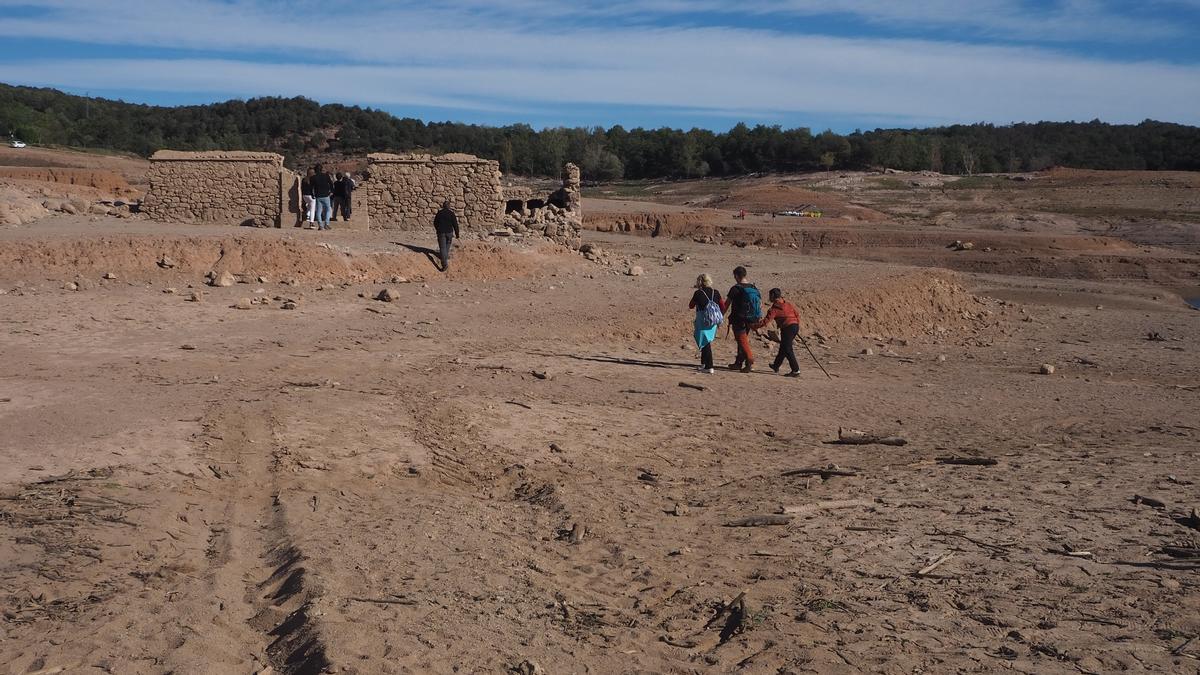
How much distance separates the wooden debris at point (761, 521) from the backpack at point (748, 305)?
18.7ft

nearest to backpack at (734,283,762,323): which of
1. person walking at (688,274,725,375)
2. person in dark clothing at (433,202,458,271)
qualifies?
person walking at (688,274,725,375)

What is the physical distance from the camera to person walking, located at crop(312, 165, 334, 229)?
20016 mm

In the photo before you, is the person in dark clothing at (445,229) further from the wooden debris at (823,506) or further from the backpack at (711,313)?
the wooden debris at (823,506)

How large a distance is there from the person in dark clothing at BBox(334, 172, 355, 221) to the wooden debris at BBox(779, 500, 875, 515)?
1464cm

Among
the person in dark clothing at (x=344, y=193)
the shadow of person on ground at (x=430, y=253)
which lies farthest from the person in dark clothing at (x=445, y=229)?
the person in dark clothing at (x=344, y=193)

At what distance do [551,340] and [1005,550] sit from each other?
8908 millimetres

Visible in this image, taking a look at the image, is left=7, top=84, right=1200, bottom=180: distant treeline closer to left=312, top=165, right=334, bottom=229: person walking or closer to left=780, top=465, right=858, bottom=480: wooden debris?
left=312, top=165, right=334, bottom=229: person walking

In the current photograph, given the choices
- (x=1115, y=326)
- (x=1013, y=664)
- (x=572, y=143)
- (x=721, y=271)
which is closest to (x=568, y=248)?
(x=721, y=271)

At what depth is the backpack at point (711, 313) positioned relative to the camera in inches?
517

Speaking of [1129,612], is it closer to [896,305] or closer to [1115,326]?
[896,305]

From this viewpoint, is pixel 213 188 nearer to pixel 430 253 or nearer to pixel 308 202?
pixel 308 202

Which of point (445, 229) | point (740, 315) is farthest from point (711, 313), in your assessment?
point (445, 229)

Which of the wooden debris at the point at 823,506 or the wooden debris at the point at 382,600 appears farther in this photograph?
the wooden debris at the point at 823,506

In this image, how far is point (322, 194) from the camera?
20.1m
